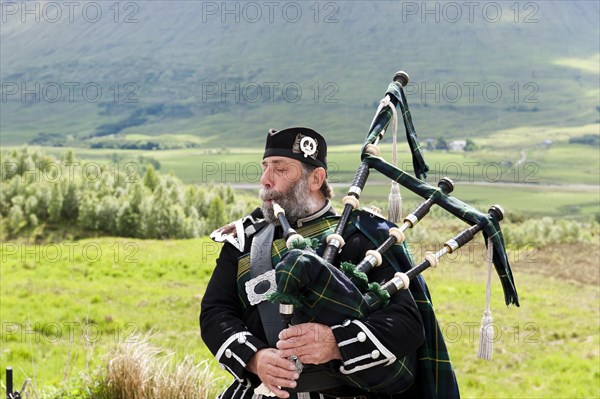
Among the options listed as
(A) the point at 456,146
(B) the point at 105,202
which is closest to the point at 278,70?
(A) the point at 456,146

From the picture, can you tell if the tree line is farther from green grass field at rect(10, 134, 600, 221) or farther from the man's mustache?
the man's mustache

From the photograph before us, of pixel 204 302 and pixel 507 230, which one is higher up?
pixel 204 302

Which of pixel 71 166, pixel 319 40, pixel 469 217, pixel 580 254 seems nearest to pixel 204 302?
pixel 469 217

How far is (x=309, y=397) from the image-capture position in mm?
2951

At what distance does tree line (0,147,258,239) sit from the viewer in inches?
576

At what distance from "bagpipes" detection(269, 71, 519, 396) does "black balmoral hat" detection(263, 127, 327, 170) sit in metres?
0.22

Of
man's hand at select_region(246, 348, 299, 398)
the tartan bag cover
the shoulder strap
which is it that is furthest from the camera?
the shoulder strap

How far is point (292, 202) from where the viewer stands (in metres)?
3.10

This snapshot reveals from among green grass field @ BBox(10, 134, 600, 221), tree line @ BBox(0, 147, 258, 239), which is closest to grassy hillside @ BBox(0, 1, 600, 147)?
green grass field @ BBox(10, 134, 600, 221)

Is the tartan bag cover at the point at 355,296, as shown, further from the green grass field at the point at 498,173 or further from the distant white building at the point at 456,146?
the distant white building at the point at 456,146

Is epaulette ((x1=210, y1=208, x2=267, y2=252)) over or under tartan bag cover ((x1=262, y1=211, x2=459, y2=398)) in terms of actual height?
over

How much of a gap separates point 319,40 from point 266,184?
95.7 meters

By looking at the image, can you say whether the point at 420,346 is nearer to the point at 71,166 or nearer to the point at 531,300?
the point at 531,300

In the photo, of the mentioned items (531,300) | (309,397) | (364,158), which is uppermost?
(364,158)
